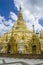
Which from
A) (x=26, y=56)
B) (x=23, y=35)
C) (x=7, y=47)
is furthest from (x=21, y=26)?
(x=26, y=56)

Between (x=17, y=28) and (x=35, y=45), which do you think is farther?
(x=17, y=28)

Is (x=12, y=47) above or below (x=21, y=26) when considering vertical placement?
below

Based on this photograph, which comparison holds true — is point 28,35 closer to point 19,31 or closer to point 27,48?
point 19,31

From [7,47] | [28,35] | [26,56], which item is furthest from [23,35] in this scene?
[26,56]

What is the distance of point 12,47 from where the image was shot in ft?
102

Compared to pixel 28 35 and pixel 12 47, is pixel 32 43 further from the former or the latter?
pixel 28 35

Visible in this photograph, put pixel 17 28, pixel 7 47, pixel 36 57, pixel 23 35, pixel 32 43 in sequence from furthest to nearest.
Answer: pixel 17 28 < pixel 23 35 < pixel 7 47 < pixel 32 43 < pixel 36 57

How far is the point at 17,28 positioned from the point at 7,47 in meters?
26.4

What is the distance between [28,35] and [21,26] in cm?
660

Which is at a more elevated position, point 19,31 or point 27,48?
point 19,31

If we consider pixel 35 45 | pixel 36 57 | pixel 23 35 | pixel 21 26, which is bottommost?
pixel 36 57

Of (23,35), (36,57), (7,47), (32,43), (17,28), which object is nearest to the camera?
(36,57)

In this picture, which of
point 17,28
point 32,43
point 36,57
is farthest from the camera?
point 17,28

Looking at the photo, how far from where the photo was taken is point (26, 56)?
15.6 m
